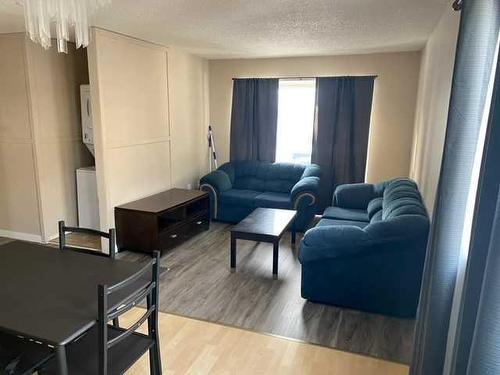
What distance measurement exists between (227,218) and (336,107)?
2.29 m

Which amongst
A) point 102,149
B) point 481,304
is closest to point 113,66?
point 102,149

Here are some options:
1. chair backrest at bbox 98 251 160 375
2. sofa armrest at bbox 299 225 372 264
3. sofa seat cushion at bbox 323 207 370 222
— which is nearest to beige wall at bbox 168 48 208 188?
sofa seat cushion at bbox 323 207 370 222

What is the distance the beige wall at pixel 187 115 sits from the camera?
5.14 m

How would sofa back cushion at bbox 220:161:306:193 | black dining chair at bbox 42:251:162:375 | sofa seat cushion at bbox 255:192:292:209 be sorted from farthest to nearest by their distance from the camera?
sofa back cushion at bbox 220:161:306:193, sofa seat cushion at bbox 255:192:292:209, black dining chair at bbox 42:251:162:375

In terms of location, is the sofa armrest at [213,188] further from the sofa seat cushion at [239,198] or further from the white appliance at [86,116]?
the white appliance at [86,116]

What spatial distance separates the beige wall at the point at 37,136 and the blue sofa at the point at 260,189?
72.5 inches

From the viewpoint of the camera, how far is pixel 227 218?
532 centimetres

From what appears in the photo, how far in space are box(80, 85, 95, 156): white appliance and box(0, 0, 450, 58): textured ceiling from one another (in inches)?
34.2

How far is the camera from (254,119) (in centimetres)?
582

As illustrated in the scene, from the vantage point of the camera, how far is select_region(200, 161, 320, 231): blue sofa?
487 cm

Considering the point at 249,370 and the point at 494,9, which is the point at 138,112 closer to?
the point at 249,370

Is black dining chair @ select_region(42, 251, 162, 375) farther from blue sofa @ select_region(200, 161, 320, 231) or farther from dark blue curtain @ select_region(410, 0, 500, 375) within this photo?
blue sofa @ select_region(200, 161, 320, 231)

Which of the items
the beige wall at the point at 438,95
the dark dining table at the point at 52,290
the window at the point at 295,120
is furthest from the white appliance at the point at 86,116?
the beige wall at the point at 438,95

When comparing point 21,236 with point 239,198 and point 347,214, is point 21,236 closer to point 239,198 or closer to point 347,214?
point 239,198
